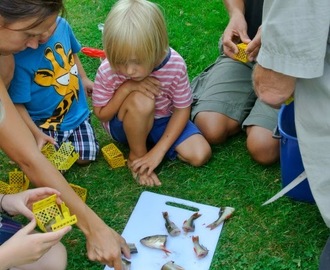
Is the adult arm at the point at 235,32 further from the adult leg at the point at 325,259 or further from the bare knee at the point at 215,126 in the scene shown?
the adult leg at the point at 325,259

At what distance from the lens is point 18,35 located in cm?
200

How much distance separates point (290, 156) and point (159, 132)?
744mm

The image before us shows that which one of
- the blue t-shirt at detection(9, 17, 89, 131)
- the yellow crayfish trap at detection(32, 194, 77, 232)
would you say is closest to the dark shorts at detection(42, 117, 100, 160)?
the blue t-shirt at detection(9, 17, 89, 131)

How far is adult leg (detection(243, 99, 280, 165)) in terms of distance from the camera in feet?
8.93

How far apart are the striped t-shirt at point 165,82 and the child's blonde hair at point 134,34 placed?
0.13 metres

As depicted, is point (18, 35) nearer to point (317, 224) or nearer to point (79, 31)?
point (317, 224)

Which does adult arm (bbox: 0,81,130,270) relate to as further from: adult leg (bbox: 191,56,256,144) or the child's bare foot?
adult leg (bbox: 191,56,256,144)

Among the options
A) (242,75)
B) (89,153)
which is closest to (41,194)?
(89,153)

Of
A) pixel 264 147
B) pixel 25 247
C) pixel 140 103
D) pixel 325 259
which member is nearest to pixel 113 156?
pixel 140 103

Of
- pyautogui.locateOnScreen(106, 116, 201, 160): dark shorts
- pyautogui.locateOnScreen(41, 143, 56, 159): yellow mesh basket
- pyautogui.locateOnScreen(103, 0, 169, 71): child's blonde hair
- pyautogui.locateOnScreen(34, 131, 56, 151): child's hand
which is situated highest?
pyautogui.locateOnScreen(103, 0, 169, 71): child's blonde hair

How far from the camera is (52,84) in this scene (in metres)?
2.67

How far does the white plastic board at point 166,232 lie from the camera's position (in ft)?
7.55

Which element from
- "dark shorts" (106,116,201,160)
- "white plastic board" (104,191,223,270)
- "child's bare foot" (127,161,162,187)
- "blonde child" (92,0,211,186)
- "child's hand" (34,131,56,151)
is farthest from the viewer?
"dark shorts" (106,116,201,160)

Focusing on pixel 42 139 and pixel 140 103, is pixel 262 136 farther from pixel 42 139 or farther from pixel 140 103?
pixel 42 139
